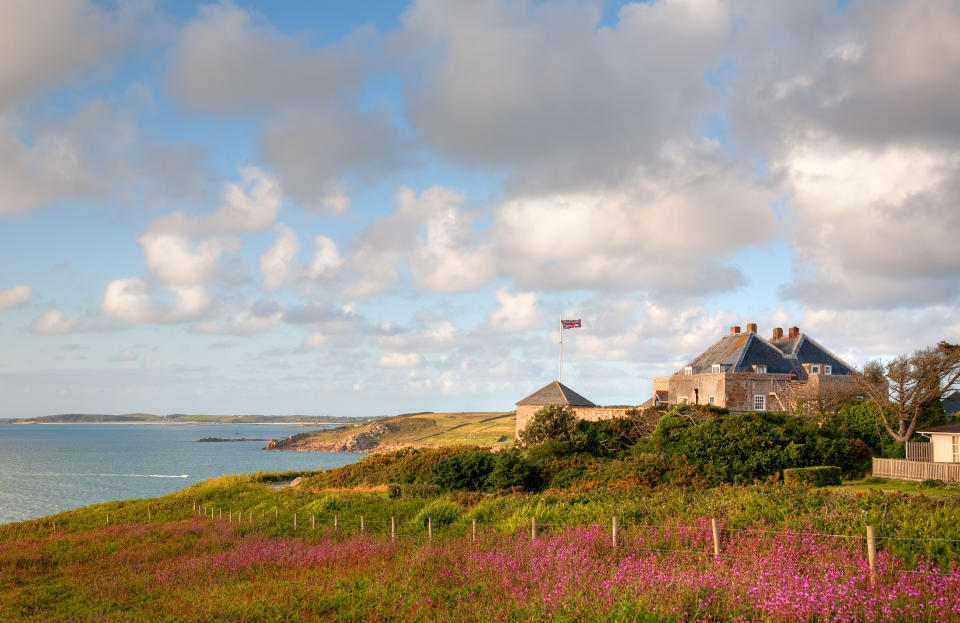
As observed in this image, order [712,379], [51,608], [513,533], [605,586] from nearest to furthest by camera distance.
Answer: [605,586] → [51,608] → [513,533] → [712,379]

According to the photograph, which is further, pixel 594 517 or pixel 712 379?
pixel 712 379

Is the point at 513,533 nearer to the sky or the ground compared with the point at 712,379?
nearer to the ground

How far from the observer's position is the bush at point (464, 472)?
3266cm

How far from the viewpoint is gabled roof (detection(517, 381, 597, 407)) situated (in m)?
55.3

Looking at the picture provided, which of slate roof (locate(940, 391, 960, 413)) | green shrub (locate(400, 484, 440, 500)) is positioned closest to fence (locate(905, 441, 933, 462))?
green shrub (locate(400, 484, 440, 500))

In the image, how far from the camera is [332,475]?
1644 inches

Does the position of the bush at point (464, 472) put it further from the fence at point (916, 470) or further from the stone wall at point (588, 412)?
the fence at point (916, 470)

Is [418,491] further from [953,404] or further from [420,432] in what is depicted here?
[420,432]

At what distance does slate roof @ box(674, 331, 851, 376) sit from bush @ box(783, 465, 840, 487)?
20196 mm

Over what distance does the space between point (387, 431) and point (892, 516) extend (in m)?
161

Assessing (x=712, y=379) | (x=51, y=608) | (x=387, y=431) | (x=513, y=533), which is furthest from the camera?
(x=387, y=431)

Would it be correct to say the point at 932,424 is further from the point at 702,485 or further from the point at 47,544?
the point at 47,544

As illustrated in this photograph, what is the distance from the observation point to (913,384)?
117 feet

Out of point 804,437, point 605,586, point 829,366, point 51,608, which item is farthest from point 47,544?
point 829,366
